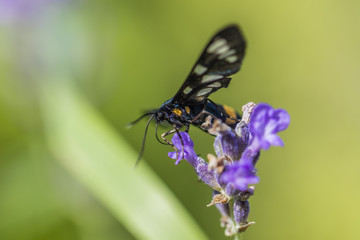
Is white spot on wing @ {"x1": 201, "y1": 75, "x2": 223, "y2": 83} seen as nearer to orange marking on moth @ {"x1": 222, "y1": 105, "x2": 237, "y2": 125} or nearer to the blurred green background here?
orange marking on moth @ {"x1": 222, "y1": 105, "x2": 237, "y2": 125}

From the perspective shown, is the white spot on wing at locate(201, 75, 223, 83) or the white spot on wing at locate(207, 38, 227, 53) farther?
the white spot on wing at locate(201, 75, 223, 83)

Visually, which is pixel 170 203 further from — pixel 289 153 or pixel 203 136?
pixel 289 153

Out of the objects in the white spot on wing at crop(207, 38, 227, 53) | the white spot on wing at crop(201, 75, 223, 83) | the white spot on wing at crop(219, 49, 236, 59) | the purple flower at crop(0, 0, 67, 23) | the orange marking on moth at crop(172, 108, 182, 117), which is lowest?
the orange marking on moth at crop(172, 108, 182, 117)

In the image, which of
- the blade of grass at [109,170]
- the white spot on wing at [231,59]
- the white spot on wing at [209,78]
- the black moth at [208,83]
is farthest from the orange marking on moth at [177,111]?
the blade of grass at [109,170]

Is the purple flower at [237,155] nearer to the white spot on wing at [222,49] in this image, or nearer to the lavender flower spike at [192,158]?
the lavender flower spike at [192,158]

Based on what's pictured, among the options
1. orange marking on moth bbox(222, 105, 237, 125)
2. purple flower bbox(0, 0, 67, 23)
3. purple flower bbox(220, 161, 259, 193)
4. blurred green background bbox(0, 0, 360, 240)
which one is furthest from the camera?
purple flower bbox(0, 0, 67, 23)

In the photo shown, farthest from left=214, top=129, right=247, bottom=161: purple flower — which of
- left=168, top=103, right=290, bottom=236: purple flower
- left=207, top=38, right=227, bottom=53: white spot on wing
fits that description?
left=207, top=38, right=227, bottom=53: white spot on wing

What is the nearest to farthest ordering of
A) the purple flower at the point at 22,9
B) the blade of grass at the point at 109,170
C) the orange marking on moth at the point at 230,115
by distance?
the orange marking on moth at the point at 230,115
the blade of grass at the point at 109,170
the purple flower at the point at 22,9
